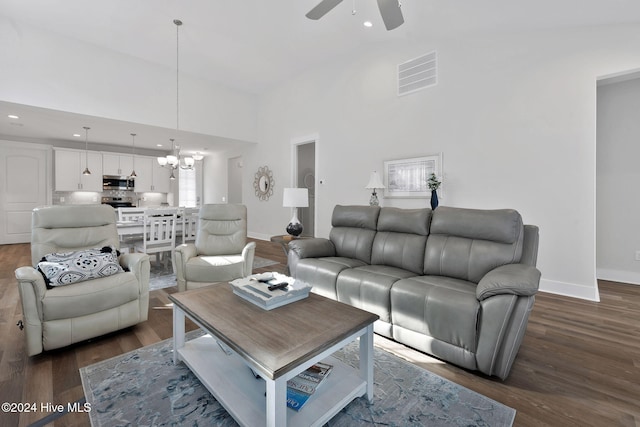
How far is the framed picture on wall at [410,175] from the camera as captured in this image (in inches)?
157

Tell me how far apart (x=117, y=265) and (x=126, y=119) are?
3790 millimetres

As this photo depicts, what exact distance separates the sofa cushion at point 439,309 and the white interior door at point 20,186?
8507 millimetres

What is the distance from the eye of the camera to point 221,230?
3.43 meters

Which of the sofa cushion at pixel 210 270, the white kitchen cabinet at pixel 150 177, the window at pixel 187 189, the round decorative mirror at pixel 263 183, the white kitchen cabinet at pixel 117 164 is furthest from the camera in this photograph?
the window at pixel 187 189

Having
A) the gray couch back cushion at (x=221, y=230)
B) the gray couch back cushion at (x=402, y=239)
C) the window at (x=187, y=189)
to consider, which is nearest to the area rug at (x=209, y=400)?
the gray couch back cushion at (x=402, y=239)

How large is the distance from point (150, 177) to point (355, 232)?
719cm

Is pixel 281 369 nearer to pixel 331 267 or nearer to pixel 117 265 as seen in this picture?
pixel 331 267

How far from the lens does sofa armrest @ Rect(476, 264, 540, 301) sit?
1547 mm

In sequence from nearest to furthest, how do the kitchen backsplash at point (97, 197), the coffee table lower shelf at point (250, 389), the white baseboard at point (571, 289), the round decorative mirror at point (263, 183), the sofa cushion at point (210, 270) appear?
the coffee table lower shelf at point (250, 389) → the sofa cushion at point (210, 270) → the white baseboard at point (571, 289) → the round decorative mirror at point (263, 183) → the kitchen backsplash at point (97, 197)

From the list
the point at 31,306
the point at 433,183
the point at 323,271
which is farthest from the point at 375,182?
the point at 31,306

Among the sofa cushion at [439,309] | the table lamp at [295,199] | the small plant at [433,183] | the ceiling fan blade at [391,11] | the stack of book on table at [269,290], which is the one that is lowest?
the sofa cushion at [439,309]

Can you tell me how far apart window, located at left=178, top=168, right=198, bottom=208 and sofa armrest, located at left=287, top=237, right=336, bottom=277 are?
7138mm

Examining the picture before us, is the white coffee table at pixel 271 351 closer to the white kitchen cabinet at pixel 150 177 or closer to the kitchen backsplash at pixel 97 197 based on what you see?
the white kitchen cabinet at pixel 150 177

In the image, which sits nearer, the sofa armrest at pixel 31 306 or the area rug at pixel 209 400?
the area rug at pixel 209 400
